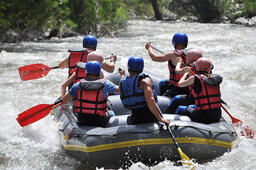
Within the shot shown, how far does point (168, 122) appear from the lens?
3537 mm

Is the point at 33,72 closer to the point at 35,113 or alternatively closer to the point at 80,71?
the point at 35,113

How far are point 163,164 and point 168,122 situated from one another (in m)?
0.47

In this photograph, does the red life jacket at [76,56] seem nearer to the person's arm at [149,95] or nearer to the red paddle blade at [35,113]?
the red paddle blade at [35,113]

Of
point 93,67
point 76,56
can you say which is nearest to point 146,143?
point 93,67

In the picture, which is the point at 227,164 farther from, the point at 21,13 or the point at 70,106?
the point at 21,13

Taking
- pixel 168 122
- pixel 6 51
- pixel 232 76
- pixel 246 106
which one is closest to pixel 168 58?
pixel 168 122

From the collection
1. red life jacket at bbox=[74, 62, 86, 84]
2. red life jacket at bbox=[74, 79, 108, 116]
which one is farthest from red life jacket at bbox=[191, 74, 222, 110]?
red life jacket at bbox=[74, 62, 86, 84]

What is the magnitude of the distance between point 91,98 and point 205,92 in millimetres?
1239

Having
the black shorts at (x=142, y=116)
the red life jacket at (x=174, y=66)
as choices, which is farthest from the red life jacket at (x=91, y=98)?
the red life jacket at (x=174, y=66)

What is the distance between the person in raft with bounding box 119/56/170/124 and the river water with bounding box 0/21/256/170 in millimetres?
541

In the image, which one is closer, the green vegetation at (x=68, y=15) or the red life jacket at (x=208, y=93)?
the red life jacket at (x=208, y=93)

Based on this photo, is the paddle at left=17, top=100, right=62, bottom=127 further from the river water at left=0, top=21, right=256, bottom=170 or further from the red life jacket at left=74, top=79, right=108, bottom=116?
the red life jacket at left=74, top=79, right=108, bottom=116

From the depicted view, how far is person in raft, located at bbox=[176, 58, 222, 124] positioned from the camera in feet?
12.4

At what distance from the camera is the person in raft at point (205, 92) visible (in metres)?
3.78
